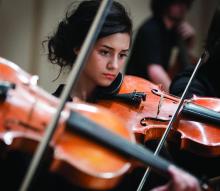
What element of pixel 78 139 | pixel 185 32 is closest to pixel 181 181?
pixel 78 139

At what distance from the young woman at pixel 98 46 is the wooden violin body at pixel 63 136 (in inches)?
11.4

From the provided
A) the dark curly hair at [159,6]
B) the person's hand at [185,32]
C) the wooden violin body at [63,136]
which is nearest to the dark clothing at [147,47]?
the dark curly hair at [159,6]

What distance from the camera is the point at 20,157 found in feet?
3.86

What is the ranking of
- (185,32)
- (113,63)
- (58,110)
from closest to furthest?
1. (58,110)
2. (113,63)
3. (185,32)

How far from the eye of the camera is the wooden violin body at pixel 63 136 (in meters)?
0.91

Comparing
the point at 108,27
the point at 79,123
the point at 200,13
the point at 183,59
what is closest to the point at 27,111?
the point at 79,123

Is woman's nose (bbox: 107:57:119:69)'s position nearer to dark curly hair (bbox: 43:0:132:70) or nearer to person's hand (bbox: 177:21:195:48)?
dark curly hair (bbox: 43:0:132:70)

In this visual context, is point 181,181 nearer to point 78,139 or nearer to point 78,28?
point 78,139

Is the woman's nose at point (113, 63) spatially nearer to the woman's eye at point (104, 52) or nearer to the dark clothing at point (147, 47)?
the woman's eye at point (104, 52)

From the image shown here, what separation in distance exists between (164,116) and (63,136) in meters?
0.54

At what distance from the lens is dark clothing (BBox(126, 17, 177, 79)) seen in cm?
220

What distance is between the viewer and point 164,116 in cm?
142

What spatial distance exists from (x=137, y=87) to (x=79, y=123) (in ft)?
1.90

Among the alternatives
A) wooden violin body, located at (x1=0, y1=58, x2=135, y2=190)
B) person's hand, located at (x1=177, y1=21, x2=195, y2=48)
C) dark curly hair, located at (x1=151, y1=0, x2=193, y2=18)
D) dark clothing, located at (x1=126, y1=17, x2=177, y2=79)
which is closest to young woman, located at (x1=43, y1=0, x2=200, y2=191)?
wooden violin body, located at (x1=0, y1=58, x2=135, y2=190)
